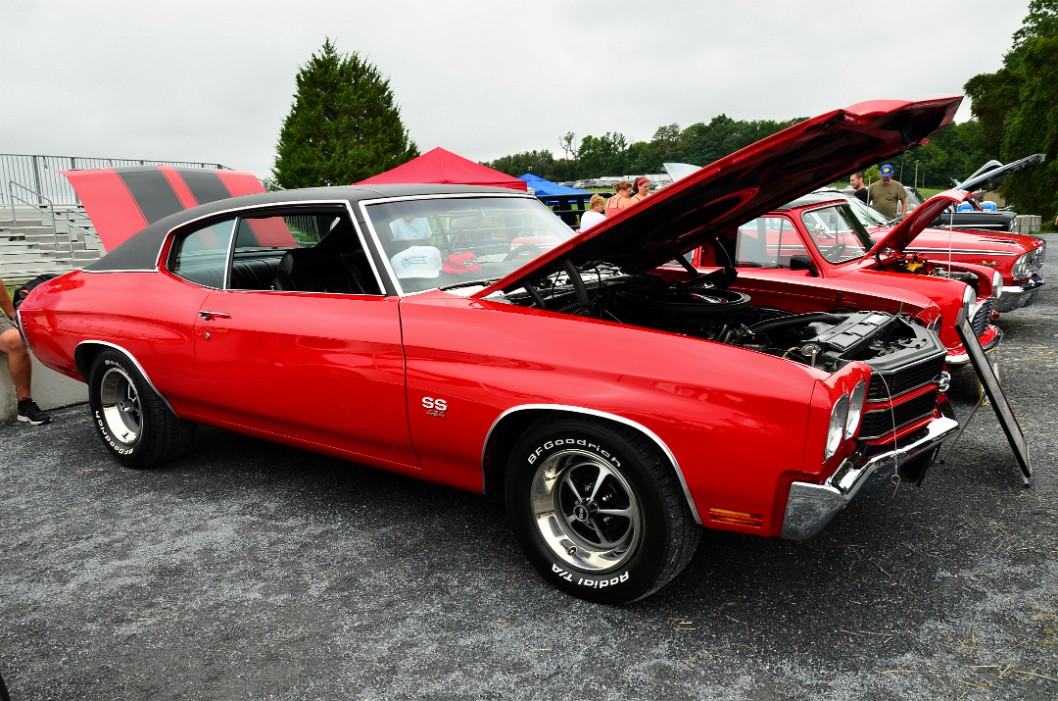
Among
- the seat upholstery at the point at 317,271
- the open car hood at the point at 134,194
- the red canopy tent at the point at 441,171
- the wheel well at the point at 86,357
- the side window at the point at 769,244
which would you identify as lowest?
the wheel well at the point at 86,357

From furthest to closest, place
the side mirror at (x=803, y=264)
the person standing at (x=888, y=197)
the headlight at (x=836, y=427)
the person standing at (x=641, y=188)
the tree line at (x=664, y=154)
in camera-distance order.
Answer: the tree line at (x=664, y=154)
the person standing at (x=888, y=197)
the person standing at (x=641, y=188)
the side mirror at (x=803, y=264)
the headlight at (x=836, y=427)

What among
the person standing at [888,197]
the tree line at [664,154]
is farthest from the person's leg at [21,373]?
the tree line at [664,154]

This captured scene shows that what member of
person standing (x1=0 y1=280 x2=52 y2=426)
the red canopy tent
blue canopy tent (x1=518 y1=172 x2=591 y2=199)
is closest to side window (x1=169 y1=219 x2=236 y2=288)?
person standing (x1=0 y1=280 x2=52 y2=426)

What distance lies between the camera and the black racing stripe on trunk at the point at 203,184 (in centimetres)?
910

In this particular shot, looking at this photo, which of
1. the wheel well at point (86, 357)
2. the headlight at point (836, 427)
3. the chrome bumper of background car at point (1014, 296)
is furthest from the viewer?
the chrome bumper of background car at point (1014, 296)

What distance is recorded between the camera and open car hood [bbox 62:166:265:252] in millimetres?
7742

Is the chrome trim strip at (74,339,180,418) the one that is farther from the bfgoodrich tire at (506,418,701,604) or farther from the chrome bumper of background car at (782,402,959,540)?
the chrome bumper of background car at (782,402,959,540)

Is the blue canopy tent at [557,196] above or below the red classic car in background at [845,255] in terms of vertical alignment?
above

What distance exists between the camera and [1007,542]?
10.8 ft

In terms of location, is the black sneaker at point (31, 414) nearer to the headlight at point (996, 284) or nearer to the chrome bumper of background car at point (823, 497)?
the chrome bumper of background car at point (823, 497)

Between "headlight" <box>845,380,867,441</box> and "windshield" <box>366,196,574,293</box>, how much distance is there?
1.67 meters

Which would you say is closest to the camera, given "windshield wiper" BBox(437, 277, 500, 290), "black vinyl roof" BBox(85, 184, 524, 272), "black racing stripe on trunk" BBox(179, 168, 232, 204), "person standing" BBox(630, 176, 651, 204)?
"windshield wiper" BBox(437, 277, 500, 290)

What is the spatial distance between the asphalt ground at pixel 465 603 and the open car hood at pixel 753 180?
122cm

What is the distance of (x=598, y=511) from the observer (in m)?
2.81
